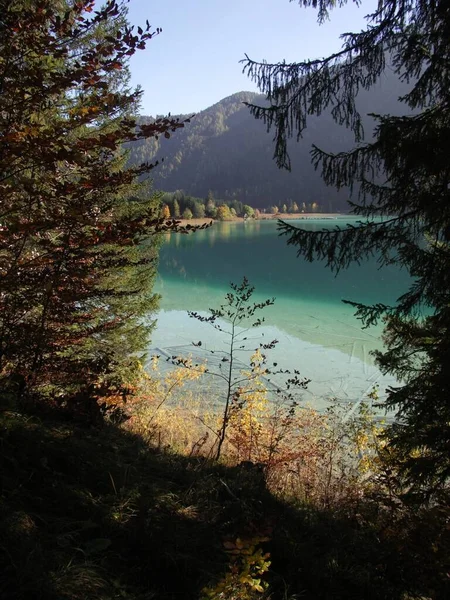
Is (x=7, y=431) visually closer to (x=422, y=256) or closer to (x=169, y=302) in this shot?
(x=422, y=256)

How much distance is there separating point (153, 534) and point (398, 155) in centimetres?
325

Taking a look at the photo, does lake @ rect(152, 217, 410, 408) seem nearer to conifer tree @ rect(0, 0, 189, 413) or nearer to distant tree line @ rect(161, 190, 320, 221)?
conifer tree @ rect(0, 0, 189, 413)

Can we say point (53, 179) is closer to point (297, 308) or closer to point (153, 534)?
point (153, 534)

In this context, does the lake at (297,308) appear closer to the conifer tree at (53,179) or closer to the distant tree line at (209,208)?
the conifer tree at (53,179)

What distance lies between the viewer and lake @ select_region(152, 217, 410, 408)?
12.7 m

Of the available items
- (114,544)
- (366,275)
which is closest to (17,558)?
(114,544)

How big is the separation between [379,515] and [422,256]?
101 inches

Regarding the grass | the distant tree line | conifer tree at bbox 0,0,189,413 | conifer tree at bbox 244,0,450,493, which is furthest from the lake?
the distant tree line

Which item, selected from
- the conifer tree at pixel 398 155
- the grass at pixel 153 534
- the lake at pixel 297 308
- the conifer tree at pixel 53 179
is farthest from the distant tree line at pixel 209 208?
the grass at pixel 153 534

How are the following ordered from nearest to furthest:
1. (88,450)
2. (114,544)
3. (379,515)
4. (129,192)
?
(114,544) → (88,450) → (379,515) → (129,192)

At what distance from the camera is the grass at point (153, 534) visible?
1789 millimetres

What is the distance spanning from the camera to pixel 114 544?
2102 millimetres

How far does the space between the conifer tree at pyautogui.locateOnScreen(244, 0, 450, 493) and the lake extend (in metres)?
0.88

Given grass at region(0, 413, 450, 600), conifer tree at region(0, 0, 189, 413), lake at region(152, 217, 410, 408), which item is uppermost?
conifer tree at region(0, 0, 189, 413)
